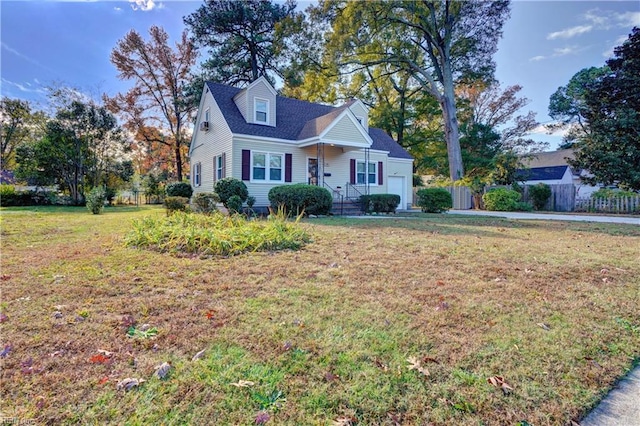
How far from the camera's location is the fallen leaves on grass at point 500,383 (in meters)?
2.09

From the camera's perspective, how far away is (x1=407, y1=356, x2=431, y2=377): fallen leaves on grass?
7.36ft

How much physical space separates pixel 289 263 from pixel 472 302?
2.70 metres

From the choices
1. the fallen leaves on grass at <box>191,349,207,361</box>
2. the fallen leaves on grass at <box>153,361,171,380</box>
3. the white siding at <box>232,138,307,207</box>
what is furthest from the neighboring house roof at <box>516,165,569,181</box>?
the fallen leaves on grass at <box>153,361,171,380</box>

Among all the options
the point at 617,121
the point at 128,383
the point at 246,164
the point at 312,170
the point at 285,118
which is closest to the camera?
the point at 128,383

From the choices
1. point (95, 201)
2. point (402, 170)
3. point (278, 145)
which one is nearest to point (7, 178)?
point (95, 201)

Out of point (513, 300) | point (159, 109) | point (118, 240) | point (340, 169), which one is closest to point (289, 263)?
point (513, 300)

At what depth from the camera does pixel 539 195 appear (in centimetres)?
1964

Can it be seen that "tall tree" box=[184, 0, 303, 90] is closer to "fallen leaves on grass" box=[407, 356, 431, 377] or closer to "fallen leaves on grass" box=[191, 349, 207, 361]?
"fallen leaves on grass" box=[191, 349, 207, 361]

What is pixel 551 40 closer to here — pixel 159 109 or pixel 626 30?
pixel 626 30

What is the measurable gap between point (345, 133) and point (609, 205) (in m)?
14.9

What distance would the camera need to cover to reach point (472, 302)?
3529mm

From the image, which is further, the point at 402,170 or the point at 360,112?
the point at 402,170

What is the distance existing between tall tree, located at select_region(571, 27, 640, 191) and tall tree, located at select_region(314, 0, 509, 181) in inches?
296

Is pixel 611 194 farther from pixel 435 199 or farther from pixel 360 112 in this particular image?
pixel 360 112
